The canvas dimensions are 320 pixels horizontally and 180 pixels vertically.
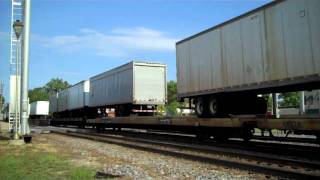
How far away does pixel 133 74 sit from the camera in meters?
28.5

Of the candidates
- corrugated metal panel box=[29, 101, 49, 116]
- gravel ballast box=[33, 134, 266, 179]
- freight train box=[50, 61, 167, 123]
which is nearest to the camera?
gravel ballast box=[33, 134, 266, 179]

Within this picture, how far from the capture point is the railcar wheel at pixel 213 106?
57.7ft

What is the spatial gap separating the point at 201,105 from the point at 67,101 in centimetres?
3260

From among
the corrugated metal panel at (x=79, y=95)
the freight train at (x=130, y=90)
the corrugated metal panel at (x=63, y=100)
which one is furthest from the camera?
the corrugated metal panel at (x=63, y=100)

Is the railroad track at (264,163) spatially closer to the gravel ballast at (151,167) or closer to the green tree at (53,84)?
the gravel ballast at (151,167)

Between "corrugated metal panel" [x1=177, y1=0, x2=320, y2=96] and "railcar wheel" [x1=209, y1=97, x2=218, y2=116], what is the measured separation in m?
0.45

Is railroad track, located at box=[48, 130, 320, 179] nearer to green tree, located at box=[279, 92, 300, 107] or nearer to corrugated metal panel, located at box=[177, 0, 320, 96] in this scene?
corrugated metal panel, located at box=[177, 0, 320, 96]

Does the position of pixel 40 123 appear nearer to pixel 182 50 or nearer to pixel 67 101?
pixel 67 101

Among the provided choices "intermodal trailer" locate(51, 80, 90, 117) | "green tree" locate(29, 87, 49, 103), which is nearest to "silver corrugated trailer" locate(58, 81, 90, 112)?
"intermodal trailer" locate(51, 80, 90, 117)

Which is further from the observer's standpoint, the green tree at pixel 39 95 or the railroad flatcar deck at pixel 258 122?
the green tree at pixel 39 95

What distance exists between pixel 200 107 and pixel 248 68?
4.09 metres

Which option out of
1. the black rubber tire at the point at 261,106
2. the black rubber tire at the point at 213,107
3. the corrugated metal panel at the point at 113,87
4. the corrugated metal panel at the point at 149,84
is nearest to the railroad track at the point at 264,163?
the black rubber tire at the point at 213,107

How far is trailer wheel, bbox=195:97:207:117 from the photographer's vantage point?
732 inches

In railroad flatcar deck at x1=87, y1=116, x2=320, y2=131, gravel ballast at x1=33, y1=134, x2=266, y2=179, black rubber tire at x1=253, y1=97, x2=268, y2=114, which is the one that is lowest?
gravel ballast at x1=33, y1=134, x2=266, y2=179
